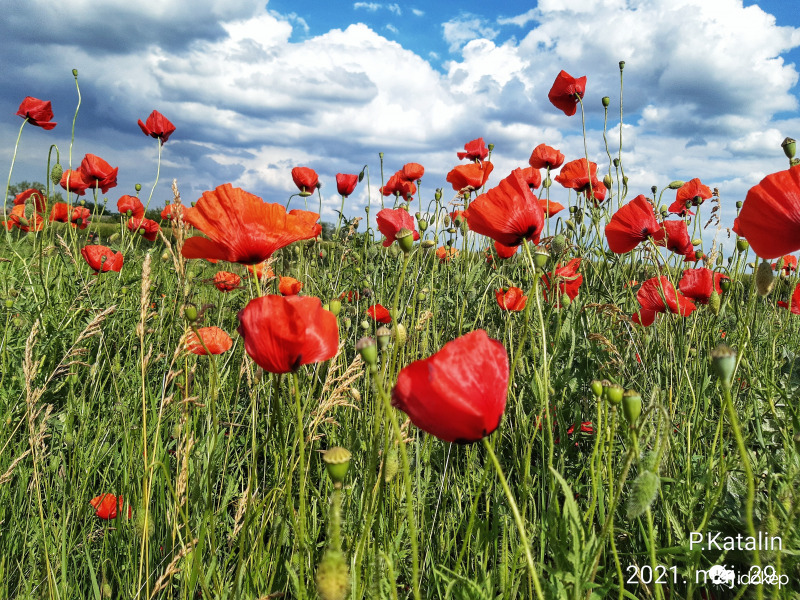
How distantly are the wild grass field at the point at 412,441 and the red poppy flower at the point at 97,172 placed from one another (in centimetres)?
41

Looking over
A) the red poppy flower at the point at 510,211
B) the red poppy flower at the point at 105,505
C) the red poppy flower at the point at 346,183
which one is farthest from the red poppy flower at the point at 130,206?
the red poppy flower at the point at 510,211

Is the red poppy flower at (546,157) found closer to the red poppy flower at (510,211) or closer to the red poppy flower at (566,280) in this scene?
the red poppy flower at (566,280)

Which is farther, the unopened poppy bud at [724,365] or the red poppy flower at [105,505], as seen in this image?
the red poppy flower at [105,505]

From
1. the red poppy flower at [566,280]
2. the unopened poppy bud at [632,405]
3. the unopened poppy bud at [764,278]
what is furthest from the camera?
the red poppy flower at [566,280]

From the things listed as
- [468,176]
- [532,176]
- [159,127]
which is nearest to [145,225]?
[159,127]

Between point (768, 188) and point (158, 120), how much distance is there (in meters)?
3.53

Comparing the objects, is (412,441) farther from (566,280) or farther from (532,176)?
(532,176)

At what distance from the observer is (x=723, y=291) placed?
7.58ft

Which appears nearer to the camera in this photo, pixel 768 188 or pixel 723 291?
pixel 768 188

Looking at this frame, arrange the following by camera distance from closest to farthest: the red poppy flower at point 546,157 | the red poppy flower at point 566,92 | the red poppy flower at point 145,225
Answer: the red poppy flower at point 566,92 → the red poppy flower at point 546,157 → the red poppy flower at point 145,225

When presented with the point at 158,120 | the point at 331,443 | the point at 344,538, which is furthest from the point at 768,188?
the point at 158,120

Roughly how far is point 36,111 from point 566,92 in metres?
3.32

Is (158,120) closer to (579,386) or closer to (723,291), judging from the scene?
(579,386)

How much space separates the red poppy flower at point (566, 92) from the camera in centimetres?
287
